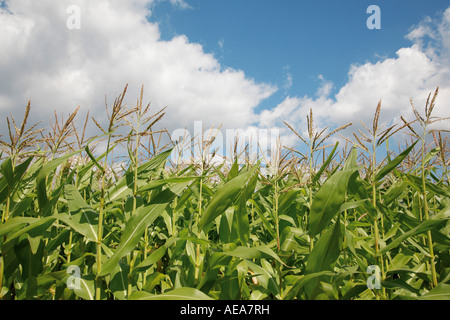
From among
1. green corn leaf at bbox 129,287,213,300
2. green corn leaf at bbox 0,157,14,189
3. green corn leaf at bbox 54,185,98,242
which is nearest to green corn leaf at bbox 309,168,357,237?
green corn leaf at bbox 129,287,213,300

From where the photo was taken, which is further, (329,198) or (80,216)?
(80,216)

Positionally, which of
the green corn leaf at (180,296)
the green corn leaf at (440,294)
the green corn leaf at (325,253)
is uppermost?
the green corn leaf at (325,253)

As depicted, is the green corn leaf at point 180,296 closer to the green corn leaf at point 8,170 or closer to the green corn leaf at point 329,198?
the green corn leaf at point 329,198

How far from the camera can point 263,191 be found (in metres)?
3.81

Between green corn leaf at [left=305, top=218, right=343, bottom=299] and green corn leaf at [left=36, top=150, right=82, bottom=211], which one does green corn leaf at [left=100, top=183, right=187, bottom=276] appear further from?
green corn leaf at [left=305, top=218, right=343, bottom=299]

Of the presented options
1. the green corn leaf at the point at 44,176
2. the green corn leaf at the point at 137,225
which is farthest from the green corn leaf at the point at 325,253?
the green corn leaf at the point at 44,176

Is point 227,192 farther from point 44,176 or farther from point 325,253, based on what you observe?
point 44,176

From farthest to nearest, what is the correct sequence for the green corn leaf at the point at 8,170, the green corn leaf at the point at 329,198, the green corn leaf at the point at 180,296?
the green corn leaf at the point at 8,170 → the green corn leaf at the point at 329,198 → the green corn leaf at the point at 180,296

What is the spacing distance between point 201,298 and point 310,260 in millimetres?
794

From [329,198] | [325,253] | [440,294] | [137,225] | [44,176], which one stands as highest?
[44,176]

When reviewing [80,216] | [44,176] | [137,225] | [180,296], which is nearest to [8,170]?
Result: [44,176]

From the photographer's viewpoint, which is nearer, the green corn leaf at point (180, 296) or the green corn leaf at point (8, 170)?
the green corn leaf at point (180, 296)
